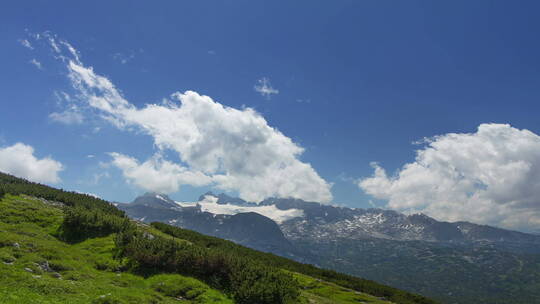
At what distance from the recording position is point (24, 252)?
1060 inches

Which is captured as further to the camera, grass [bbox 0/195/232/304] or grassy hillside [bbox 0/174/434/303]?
grassy hillside [bbox 0/174/434/303]

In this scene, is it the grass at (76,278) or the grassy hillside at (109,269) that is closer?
the grass at (76,278)

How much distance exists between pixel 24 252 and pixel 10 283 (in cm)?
792

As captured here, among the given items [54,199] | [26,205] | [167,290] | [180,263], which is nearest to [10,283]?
[167,290]

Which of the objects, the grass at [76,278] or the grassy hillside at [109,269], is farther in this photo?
the grassy hillside at [109,269]

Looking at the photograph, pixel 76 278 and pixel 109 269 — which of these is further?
pixel 109 269

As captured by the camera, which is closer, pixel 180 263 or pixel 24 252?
pixel 24 252

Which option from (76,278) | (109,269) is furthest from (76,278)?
(109,269)

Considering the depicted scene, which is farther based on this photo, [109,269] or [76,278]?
[109,269]

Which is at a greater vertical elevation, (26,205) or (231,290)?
(26,205)

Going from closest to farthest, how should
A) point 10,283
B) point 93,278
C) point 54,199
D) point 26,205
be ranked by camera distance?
point 10,283
point 93,278
point 26,205
point 54,199

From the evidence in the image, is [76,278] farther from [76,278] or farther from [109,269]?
[109,269]

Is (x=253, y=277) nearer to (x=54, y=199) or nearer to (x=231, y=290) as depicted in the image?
(x=231, y=290)

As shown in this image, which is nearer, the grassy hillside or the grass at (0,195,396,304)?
the grass at (0,195,396,304)
